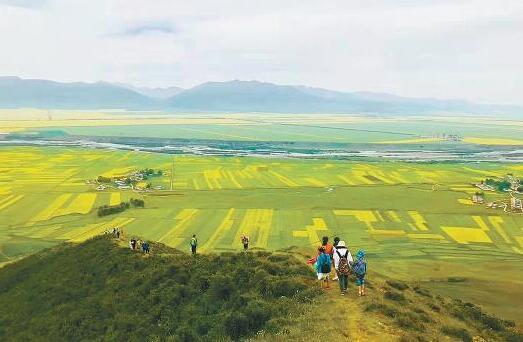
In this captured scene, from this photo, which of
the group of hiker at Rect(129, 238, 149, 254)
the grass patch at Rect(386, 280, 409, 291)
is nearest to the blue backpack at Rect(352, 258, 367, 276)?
the grass patch at Rect(386, 280, 409, 291)

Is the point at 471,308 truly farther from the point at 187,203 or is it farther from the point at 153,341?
the point at 187,203

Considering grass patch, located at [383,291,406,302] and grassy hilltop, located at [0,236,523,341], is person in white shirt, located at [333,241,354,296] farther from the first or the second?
grass patch, located at [383,291,406,302]

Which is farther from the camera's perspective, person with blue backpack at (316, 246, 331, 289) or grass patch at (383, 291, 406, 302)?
grass patch at (383, 291, 406, 302)

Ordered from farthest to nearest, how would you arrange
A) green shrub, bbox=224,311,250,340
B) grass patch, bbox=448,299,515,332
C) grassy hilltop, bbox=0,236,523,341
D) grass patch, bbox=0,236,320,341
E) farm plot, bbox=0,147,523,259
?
farm plot, bbox=0,147,523,259
grass patch, bbox=448,299,515,332
grass patch, bbox=0,236,320,341
green shrub, bbox=224,311,250,340
grassy hilltop, bbox=0,236,523,341

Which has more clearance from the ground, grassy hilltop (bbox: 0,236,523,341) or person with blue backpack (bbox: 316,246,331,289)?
person with blue backpack (bbox: 316,246,331,289)

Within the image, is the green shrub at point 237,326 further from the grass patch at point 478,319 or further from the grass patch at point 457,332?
the grass patch at point 478,319

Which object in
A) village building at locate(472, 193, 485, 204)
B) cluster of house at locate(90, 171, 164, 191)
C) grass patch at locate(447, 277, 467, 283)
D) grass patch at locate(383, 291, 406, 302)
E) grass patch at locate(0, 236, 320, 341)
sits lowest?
cluster of house at locate(90, 171, 164, 191)

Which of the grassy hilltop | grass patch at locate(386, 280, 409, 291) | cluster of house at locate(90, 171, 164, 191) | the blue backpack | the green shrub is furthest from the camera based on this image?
cluster of house at locate(90, 171, 164, 191)
